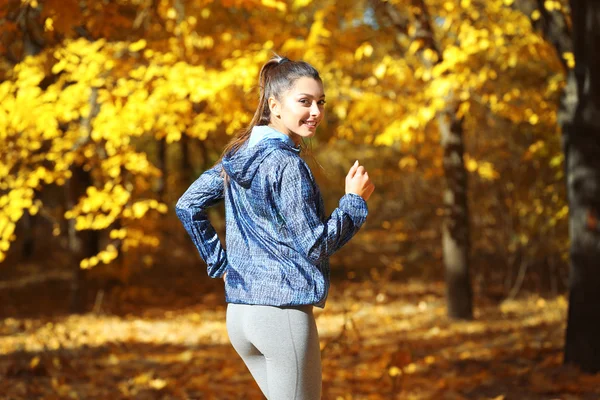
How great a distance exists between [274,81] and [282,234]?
0.49 metres

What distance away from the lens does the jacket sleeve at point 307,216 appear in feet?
7.06

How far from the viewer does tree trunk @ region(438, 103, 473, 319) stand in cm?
921

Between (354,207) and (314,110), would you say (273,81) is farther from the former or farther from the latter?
(354,207)

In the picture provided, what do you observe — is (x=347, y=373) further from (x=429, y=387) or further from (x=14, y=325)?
(x=14, y=325)

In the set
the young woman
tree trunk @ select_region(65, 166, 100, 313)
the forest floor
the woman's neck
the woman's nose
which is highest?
the woman's nose

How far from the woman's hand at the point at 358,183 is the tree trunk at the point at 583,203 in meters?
3.50

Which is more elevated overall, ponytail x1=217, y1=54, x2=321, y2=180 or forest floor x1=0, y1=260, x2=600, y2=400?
ponytail x1=217, y1=54, x2=321, y2=180

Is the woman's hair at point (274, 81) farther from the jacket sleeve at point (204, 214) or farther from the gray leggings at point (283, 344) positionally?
the gray leggings at point (283, 344)

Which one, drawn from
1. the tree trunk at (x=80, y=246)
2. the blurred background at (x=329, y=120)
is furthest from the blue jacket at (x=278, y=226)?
the tree trunk at (x=80, y=246)

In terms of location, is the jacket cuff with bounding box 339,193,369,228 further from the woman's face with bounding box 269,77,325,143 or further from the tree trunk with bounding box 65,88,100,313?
the tree trunk with bounding box 65,88,100,313

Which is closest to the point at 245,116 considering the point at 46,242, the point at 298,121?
the point at 298,121

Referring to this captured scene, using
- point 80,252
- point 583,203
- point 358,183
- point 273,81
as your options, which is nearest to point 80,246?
point 80,252

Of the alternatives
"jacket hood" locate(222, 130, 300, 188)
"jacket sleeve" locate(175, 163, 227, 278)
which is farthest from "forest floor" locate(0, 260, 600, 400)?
"jacket hood" locate(222, 130, 300, 188)

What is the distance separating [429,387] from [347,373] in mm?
884
